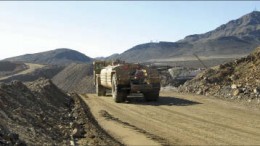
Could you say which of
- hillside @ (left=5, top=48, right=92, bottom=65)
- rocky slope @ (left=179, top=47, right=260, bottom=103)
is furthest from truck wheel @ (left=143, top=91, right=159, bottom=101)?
hillside @ (left=5, top=48, right=92, bottom=65)

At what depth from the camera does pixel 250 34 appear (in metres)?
182

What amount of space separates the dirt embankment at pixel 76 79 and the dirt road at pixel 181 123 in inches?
1277

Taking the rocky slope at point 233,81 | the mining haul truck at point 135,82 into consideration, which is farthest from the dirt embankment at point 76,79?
the mining haul truck at point 135,82

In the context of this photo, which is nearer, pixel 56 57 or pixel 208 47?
pixel 56 57

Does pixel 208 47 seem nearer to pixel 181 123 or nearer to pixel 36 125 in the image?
pixel 181 123

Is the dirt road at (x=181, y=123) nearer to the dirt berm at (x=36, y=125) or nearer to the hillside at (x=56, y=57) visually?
the dirt berm at (x=36, y=125)

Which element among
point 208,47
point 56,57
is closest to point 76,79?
point 56,57

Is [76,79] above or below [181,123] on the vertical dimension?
below

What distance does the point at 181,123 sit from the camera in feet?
46.1

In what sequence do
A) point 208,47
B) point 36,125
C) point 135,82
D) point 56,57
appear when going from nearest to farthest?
point 36,125 → point 135,82 → point 56,57 → point 208,47

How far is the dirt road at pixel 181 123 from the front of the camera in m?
11.3

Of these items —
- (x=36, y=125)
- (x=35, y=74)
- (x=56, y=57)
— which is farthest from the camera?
(x=56, y=57)

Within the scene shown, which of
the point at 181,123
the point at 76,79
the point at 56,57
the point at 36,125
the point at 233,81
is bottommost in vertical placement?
the point at 76,79

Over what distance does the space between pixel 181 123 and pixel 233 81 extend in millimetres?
12566
